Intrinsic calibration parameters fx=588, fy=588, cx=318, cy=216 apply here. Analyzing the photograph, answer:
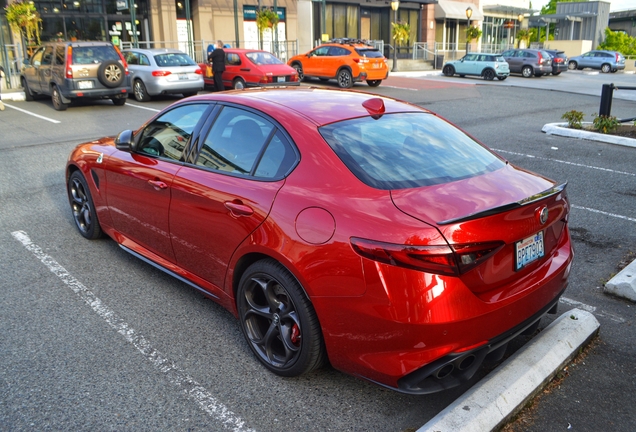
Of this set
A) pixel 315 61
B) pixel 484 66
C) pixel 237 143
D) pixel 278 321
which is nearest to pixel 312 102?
pixel 237 143

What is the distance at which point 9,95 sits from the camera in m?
18.9

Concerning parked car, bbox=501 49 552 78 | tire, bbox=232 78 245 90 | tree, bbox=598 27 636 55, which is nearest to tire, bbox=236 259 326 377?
tire, bbox=232 78 245 90

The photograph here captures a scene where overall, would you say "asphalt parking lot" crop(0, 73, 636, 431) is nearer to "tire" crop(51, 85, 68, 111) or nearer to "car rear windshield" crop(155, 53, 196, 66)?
"tire" crop(51, 85, 68, 111)

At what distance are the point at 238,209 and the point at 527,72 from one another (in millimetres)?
33495

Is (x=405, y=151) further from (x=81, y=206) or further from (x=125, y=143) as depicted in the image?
(x=81, y=206)

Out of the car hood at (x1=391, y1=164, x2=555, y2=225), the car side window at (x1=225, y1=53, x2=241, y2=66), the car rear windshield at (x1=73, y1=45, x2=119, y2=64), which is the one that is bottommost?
the car hood at (x1=391, y1=164, x2=555, y2=225)

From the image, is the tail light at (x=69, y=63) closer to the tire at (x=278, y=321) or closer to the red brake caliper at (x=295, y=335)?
the tire at (x=278, y=321)

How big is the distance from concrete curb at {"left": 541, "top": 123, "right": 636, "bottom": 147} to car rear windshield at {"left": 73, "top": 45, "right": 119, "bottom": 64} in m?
11.5

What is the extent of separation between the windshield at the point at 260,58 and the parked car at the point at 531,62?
1930 centimetres

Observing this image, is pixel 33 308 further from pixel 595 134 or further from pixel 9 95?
pixel 9 95

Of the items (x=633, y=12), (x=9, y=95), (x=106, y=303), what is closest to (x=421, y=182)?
(x=106, y=303)

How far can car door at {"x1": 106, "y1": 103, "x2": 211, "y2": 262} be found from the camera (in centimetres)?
441

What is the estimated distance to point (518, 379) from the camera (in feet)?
10.8

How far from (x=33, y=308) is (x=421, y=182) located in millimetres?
3127
